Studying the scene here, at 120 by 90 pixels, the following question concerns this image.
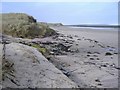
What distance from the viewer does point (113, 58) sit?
925cm

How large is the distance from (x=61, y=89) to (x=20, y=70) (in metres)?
0.84

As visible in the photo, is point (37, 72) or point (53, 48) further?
point (53, 48)

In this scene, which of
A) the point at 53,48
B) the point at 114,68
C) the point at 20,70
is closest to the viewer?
the point at 20,70

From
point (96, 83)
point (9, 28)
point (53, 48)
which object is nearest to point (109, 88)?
point (96, 83)

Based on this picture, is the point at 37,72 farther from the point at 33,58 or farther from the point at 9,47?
the point at 9,47

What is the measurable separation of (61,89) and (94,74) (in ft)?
6.86

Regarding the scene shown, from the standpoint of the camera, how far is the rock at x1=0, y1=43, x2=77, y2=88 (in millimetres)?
4581

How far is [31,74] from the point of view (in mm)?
4973

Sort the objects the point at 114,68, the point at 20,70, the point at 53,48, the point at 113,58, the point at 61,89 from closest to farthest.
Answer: the point at 61,89
the point at 20,70
the point at 114,68
the point at 113,58
the point at 53,48

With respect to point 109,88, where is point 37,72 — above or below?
above

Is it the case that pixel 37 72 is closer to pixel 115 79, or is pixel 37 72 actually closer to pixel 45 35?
pixel 115 79

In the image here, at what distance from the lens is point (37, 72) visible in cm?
513

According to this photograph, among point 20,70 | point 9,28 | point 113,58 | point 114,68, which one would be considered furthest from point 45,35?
point 20,70

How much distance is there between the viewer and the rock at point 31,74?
4581 millimetres
